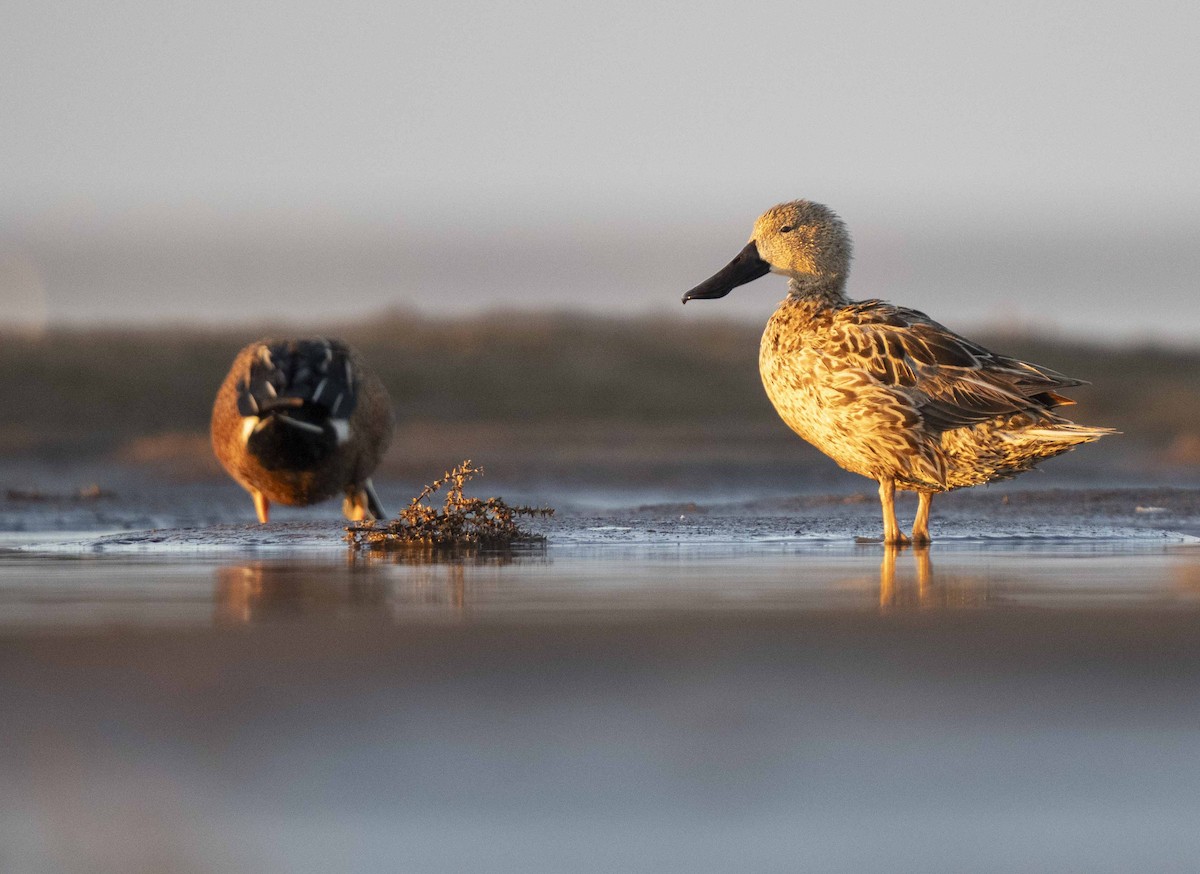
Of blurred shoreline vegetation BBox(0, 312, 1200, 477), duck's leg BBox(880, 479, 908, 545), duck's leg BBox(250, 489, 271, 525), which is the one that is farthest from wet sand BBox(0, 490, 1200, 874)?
blurred shoreline vegetation BBox(0, 312, 1200, 477)

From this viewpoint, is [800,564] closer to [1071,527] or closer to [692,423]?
[1071,527]

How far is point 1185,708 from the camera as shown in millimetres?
3764

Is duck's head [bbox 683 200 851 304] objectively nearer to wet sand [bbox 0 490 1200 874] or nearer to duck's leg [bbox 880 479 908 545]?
duck's leg [bbox 880 479 908 545]

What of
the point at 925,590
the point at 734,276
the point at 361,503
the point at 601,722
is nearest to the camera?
the point at 601,722

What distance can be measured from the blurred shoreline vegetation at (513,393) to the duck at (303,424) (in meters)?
5.88

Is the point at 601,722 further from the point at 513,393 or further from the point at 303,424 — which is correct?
the point at 513,393

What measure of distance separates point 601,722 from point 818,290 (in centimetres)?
590

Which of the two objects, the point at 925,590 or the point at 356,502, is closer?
the point at 925,590

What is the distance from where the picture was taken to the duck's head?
9.16 metres

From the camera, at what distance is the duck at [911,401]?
26.7ft

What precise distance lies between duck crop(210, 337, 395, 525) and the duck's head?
268cm

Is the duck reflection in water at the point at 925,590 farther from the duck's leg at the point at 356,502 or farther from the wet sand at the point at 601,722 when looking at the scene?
the duck's leg at the point at 356,502

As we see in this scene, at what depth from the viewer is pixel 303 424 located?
988 cm

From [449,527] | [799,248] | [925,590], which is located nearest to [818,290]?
[799,248]
